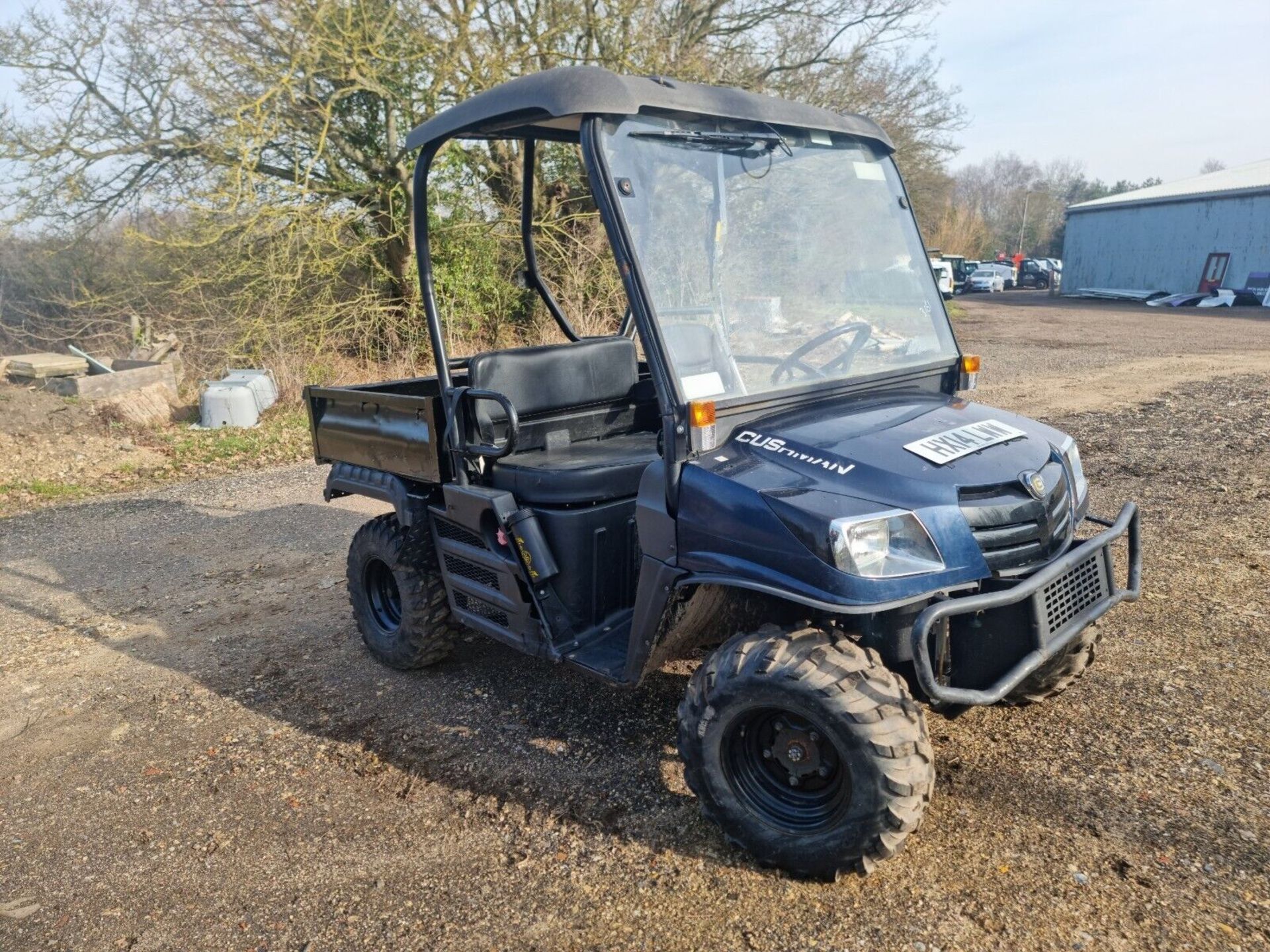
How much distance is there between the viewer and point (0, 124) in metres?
11.5

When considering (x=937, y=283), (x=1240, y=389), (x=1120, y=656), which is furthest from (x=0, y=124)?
(x=1240, y=389)

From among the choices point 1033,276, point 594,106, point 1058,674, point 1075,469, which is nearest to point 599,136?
point 594,106

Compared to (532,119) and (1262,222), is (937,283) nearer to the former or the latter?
(532,119)

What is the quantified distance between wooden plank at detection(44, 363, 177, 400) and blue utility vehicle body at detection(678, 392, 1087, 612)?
10122mm

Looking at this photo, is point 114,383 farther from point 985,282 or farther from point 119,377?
point 985,282

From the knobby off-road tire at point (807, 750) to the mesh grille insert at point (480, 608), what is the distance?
3.84 ft

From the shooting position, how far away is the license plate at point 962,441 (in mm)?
2736

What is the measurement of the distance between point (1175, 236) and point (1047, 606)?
107ft

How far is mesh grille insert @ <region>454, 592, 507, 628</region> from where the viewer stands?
372 cm

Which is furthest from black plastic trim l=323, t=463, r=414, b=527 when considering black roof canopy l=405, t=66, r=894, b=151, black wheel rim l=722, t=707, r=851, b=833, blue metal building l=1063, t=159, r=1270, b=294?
blue metal building l=1063, t=159, r=1270, b=294

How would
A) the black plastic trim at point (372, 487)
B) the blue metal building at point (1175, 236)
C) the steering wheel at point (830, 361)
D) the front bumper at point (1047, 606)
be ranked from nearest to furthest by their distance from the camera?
the front bumper at point (1047, 606), the steering wheel at point (830, 361), the black plastic trim at point (372, 487), the blue metal building at point (1175, 236)

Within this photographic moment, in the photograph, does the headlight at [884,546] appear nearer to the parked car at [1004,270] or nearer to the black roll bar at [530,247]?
the black roll bar at [530,247]

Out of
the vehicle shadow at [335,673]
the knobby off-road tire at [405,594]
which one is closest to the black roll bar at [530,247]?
the knobby off-road tire at [405,594]

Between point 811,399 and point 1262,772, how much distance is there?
6.37ft
